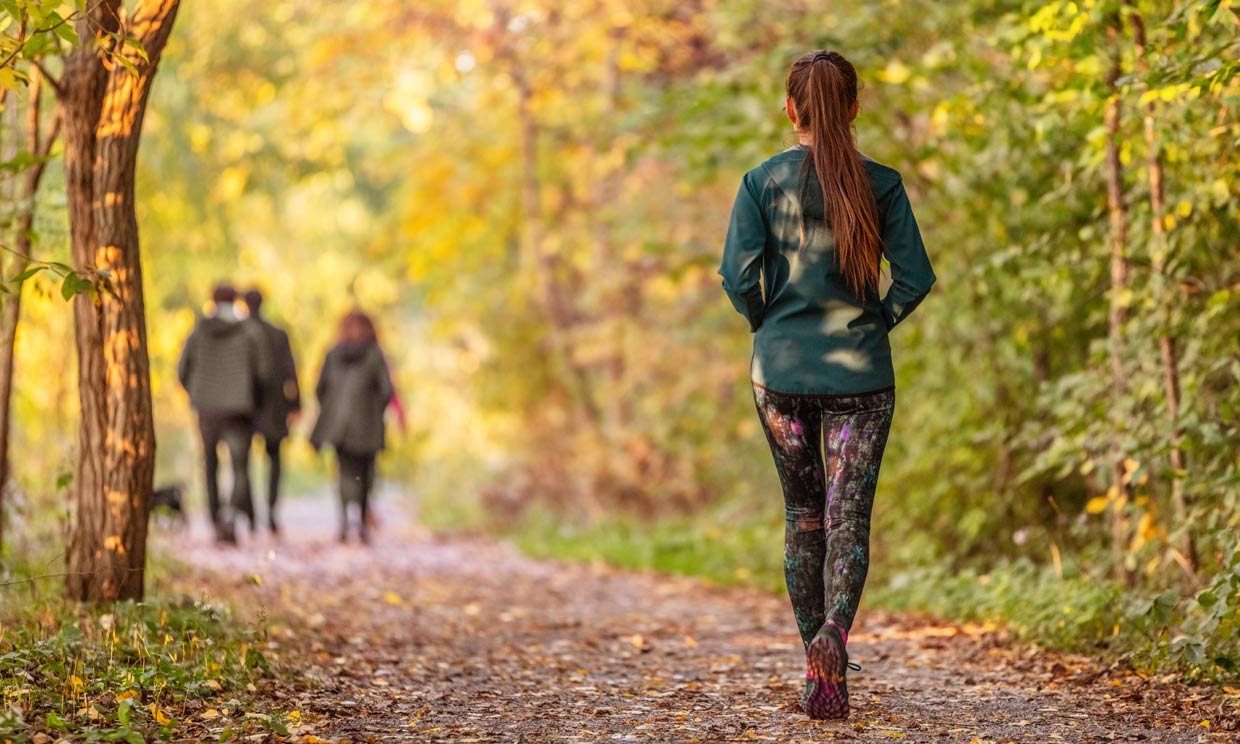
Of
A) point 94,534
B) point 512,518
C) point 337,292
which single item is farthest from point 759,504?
point 337,292

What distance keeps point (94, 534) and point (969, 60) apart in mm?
4820

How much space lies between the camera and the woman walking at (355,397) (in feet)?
39.9

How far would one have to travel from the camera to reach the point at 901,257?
182 inches

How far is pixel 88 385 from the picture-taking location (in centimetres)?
587

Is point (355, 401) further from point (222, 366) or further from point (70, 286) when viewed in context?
point (70, 286)

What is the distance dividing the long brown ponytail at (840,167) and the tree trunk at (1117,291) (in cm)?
217

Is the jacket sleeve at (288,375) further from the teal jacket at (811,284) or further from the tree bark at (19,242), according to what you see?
the teal jacket at (811,284)

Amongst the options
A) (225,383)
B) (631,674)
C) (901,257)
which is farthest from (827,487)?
(225,383)

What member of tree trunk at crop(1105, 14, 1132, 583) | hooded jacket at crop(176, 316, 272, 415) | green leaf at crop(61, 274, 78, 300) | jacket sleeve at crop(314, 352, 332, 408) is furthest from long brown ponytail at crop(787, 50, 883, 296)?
jacket sleeve at crop(314, 352, 332, 408)

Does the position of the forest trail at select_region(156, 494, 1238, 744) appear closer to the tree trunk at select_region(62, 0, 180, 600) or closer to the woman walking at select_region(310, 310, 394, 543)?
the tree trunk at select_region(62, 0, 180, 600)

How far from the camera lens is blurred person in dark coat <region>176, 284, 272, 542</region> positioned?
37.3ft

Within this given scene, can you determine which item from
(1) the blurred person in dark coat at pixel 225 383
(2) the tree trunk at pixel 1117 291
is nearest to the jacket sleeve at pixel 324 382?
(1) the blurred person in dark coat at pixel 225 383

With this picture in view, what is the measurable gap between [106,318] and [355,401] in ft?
20.7

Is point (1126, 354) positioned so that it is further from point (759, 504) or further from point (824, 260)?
point (759, 504)
